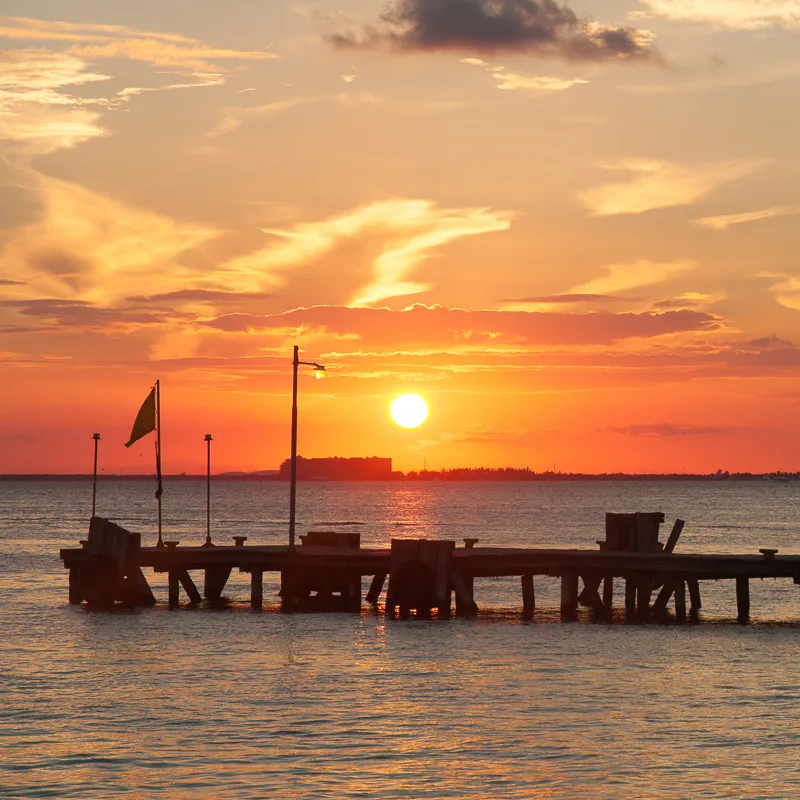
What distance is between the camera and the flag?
1957 inches

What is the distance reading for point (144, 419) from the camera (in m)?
49.9

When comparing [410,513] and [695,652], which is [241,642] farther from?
[410,513]

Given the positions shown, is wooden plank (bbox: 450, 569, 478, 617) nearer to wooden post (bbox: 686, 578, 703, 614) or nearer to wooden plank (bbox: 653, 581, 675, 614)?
wooden plank (bbox: 653, 581, 675, 614)

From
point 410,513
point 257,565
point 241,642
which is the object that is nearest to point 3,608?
point 257,565

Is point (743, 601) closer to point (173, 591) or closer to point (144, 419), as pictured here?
point (173, 591)

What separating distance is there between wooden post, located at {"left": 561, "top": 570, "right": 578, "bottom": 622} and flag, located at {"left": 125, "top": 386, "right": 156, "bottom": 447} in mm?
16778

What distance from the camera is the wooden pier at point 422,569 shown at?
44.5m

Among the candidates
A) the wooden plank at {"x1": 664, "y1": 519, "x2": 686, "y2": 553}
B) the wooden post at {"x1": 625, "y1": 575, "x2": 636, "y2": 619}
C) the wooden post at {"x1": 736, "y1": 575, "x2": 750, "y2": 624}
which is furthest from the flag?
the wooden post at {"x1": 736, "y1": 575, "x2": 750, "y2": 624}

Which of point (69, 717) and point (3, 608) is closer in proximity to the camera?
point (69, 717)

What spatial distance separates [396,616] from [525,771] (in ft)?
77.1

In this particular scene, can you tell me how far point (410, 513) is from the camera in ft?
633

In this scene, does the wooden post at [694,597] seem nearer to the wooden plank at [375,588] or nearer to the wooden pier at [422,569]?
the wooden pier at [422,569]

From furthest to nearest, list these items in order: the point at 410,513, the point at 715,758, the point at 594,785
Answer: the point at 410,513 < the point at 715,758 < the point at 594,785

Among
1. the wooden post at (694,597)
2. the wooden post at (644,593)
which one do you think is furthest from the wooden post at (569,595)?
the wooden post at (694,597)
